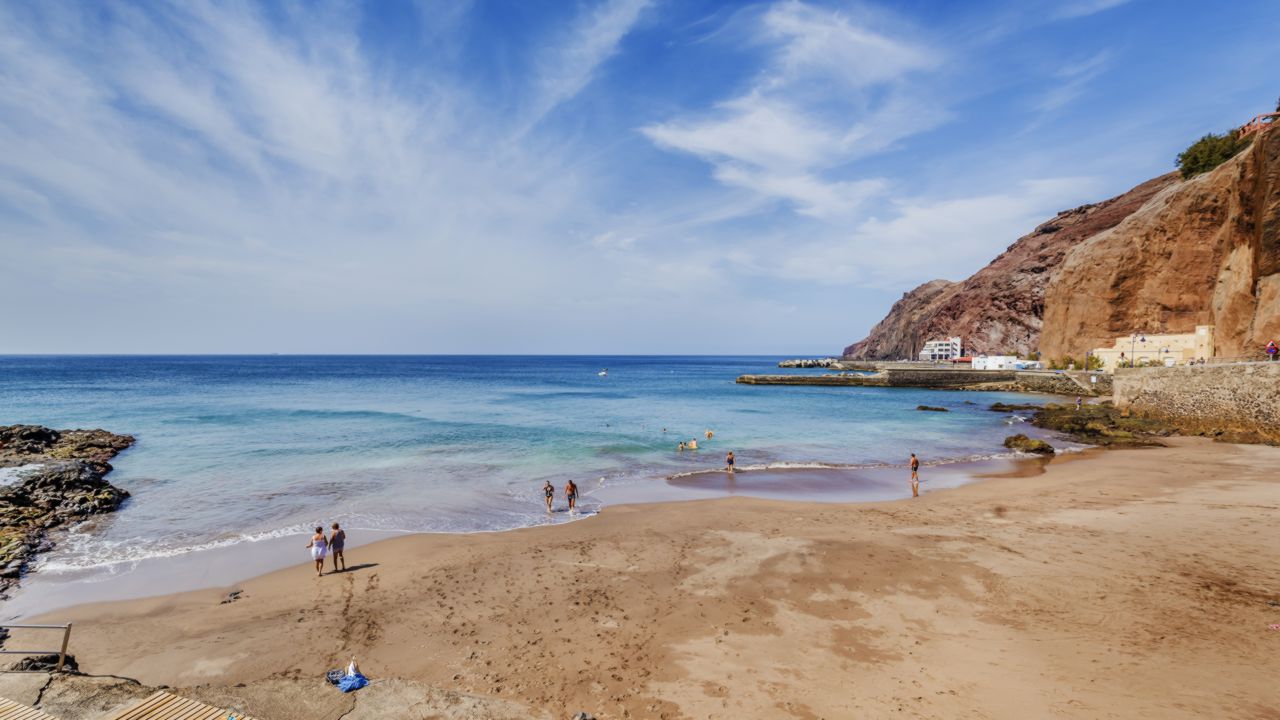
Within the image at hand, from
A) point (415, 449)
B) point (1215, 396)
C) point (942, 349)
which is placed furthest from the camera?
point (942, 349)

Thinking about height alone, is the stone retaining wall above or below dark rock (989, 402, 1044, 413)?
above

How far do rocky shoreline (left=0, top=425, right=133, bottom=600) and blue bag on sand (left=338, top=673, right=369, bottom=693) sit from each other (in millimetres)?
9909

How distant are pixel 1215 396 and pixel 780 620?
36275mm

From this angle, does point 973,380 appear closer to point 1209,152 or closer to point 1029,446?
point 1209,152

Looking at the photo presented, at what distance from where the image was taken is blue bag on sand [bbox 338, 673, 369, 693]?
23.9 feet

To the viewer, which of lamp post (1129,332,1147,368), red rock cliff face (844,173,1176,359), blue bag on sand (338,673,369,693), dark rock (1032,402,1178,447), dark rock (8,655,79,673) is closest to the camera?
blue bag on sand (338,673,369,693)

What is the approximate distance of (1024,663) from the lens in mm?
7609

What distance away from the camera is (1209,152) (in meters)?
57.4

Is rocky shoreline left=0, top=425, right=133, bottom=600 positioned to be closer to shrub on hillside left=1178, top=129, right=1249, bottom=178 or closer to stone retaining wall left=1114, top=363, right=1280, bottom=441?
stone retaining wall left=1114, top=363, right=1280, bottom=441

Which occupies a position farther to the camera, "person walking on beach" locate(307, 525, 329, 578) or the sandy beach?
"person walking on beach" locate(307, 525, 329, 578)

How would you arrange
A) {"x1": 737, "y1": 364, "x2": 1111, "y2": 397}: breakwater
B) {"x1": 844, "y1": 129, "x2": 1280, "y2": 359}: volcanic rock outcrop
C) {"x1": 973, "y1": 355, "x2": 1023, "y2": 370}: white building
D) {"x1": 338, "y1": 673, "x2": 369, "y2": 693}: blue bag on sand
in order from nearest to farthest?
1. {"x1": 338, "y1": 673, "x2": 369, "y2": 693}: blue bag on sand
2. {"x1": 844, "y1": 129, "x2": 1280, "y2": 359}: volcanic rock outcrop
3. {"x1": 737, "y1": 364, "x2": 1111, "y2": 397}: breakwater
4. {"x1": 973, "y1": 355, "x2": 1023, "y2": 370}: white building

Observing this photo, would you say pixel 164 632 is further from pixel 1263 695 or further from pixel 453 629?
pixel 1263 695

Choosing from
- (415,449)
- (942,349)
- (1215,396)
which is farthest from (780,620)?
(942,349)

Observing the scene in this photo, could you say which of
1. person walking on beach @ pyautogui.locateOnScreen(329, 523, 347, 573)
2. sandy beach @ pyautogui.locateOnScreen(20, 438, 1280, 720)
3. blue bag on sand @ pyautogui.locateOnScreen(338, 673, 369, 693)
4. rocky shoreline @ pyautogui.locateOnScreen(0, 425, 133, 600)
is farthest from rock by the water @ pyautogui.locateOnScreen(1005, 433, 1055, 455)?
rocky shoreline @ pyautogui.locateOnScreen(0, 425, 133, 600)
